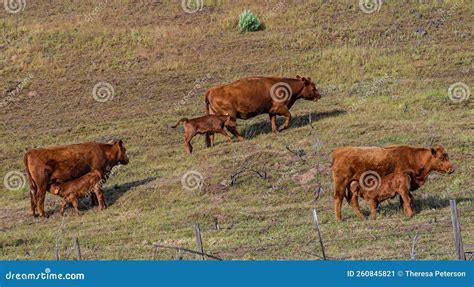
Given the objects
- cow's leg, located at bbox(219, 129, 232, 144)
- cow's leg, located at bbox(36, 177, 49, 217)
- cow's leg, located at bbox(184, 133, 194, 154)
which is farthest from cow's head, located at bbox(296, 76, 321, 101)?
cow's leg, located at bbox(36, 177, 49, 217)

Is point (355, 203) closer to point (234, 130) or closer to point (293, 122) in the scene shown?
point (234, 130)

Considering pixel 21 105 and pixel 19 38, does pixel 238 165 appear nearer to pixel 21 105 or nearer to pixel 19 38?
pixel 21 105

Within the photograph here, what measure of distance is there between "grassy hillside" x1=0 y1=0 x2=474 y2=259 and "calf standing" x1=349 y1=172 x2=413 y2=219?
0.39 meters

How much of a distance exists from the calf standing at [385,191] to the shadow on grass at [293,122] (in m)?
10.6

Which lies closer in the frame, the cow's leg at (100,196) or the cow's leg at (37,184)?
the cow's leg at (100,196)

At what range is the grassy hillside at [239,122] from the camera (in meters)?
22.9

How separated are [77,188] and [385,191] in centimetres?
728

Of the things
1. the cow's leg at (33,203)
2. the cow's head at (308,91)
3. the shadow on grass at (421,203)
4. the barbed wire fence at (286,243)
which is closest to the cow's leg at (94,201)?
the cow's leg at (33,203)

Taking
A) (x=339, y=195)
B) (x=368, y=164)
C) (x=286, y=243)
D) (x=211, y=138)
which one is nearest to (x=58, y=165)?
(x=211, y=138)

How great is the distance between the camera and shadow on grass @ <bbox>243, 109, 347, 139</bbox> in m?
34.9

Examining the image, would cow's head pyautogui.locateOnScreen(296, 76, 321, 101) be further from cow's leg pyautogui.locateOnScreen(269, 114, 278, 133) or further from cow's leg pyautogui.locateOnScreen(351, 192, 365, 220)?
cow's leg pyautogui.locateOnScreen(351, 192, 365, 220)

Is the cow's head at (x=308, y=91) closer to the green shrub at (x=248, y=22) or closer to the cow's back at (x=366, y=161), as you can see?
the green shrub at (x=248, y=22)

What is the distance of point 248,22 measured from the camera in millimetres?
48688

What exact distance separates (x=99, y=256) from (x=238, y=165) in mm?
8538
